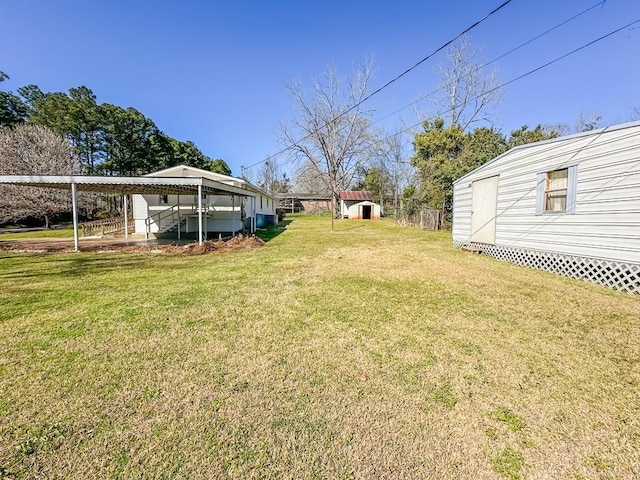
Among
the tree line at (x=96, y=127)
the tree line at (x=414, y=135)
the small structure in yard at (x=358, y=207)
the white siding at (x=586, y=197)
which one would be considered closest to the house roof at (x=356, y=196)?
the small structure in yard at (x=358, y=207)

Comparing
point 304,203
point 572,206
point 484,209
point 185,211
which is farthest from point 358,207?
point 572,206

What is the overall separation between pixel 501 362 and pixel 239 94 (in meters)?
21.1

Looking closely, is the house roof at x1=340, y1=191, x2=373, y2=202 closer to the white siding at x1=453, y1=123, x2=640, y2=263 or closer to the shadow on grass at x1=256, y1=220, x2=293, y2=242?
the shadow on grass at x1=256, y1=220, x2=293, y2=242

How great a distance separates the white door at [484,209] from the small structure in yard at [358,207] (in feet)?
69.5

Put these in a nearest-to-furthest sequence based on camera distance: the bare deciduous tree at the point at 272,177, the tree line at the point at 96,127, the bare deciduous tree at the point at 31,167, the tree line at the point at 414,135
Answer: the bare deciduous tree at the point at 31,167 → the tree line at the point at 414,135 → the tree line at the point at 96,127 → the bare deciduous tree at the point at 272,177

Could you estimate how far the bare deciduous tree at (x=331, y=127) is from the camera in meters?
28.3

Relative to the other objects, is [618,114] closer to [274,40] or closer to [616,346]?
[274,40]

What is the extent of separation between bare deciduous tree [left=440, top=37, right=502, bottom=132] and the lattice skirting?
19.6 m

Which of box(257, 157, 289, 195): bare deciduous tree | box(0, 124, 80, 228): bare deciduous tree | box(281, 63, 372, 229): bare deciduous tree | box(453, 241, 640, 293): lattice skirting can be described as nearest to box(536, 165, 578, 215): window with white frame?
box(453, 241, 640, 293): lattice skirting

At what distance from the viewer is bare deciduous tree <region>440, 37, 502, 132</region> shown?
2312 cm

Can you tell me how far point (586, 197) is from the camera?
5.94 m

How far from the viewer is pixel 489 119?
947 inches

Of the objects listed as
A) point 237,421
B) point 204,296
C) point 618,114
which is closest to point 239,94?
point 204,296

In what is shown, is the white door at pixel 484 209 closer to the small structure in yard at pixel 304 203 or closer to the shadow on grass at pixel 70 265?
the shadow on grass at pixel 70 265
